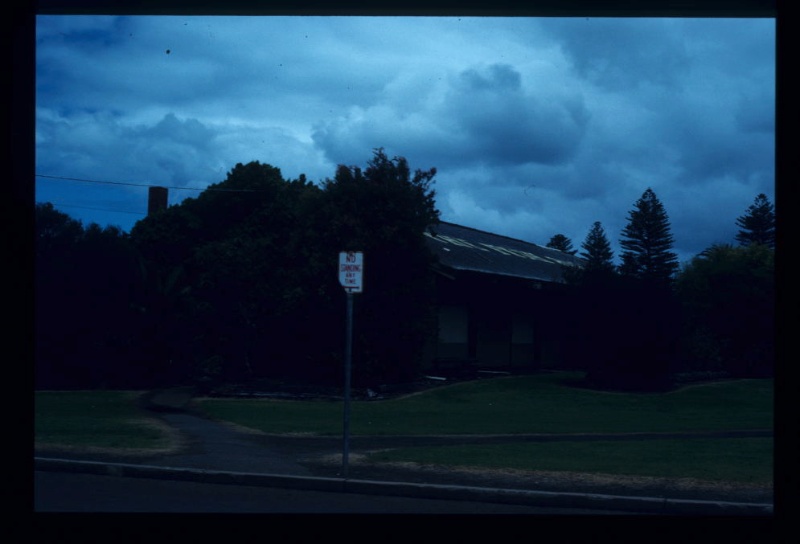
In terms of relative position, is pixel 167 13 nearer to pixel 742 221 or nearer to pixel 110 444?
pixel 110 444

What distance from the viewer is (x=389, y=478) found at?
10.2 m

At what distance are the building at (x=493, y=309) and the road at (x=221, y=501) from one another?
15.8 meters

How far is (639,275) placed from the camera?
82.8 ft

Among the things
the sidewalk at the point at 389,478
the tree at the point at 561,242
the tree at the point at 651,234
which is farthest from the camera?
the tree at the point at 561,242

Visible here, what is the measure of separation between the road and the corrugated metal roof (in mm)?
17069

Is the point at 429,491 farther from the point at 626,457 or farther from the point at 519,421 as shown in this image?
the point at 519,421

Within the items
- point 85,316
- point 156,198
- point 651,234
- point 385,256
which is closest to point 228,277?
point 85,316

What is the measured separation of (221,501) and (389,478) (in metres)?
2.09

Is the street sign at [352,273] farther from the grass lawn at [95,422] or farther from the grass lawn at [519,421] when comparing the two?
the grass lawn at [95,422]

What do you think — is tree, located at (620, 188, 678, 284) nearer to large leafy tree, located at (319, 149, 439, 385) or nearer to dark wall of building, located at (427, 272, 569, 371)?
dark wall of building, located at (427, 272, 569, 371)

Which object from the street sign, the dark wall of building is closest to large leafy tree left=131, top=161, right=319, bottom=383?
the dark wall of building

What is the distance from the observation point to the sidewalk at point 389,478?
903 cm

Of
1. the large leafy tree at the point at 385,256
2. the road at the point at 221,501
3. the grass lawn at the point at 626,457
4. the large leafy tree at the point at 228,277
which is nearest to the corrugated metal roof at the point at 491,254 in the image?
the large leafy tree at the point at 385,256

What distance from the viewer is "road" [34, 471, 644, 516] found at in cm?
863
